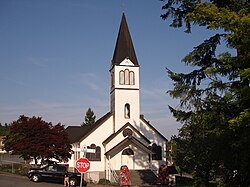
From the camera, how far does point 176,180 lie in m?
30.4

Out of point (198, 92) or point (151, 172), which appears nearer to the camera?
point (198, 92)

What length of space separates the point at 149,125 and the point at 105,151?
5.94m

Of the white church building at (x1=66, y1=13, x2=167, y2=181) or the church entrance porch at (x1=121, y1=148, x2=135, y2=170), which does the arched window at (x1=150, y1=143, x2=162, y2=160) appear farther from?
the church entrance porch at (x1=121, y1=148, x2=135, y2=170)

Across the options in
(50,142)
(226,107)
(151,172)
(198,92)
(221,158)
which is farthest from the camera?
(151,172)

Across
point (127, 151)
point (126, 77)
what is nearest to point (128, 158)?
point (127, 151)

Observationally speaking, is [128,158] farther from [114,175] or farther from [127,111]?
[127,111]

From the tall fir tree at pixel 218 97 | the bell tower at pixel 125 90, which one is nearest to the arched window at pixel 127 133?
the bell tower at pixel 125 90

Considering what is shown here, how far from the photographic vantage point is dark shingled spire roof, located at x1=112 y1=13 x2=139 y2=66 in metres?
39.8

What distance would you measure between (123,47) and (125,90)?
5.13 metres

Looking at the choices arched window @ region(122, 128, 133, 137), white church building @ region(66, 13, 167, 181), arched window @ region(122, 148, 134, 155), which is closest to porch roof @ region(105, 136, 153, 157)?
white church building @ region(66, 13, 167, 181)

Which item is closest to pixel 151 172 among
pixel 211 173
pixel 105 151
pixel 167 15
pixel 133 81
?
pixel 105 151

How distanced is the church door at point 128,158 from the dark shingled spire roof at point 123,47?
9631 mm

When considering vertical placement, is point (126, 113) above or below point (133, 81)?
below

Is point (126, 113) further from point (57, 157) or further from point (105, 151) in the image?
point (57, 157)
